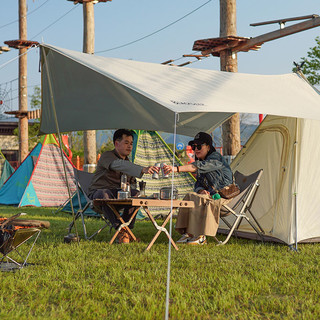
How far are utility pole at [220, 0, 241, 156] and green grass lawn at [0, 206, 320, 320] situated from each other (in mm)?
2895

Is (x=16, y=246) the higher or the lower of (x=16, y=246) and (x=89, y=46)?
the lower

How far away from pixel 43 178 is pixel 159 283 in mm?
8081

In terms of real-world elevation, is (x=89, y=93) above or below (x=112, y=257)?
above

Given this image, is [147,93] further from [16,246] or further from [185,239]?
[185,239]

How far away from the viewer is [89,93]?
550 centimetres

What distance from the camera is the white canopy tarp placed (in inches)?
170

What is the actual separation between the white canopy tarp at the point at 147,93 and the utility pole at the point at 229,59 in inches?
39.6

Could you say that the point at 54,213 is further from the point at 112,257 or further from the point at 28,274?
the point at 28,274

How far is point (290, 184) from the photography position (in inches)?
209

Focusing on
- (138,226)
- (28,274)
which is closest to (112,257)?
(28,274)

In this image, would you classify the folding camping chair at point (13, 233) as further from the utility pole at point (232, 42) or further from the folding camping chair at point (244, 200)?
the utility pole at point (232, 42)

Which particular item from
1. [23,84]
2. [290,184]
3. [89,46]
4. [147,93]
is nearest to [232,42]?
[290,184]

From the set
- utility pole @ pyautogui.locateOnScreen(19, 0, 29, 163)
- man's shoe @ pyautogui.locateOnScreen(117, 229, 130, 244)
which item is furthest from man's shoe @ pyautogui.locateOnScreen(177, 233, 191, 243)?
utility pole @ pyautogui.locateOnScreen(19, 0, 29, 163)

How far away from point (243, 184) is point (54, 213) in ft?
→ 15.0
